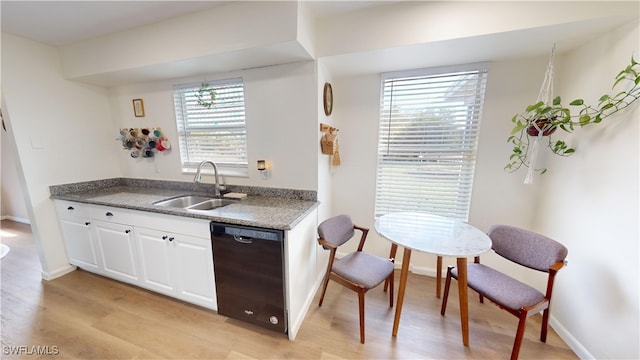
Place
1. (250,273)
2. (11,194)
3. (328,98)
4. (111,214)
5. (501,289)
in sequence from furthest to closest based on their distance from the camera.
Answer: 1. (11,194)
2. (328,98)
3. (111,214)
4. (250,273)
5. (501,289)

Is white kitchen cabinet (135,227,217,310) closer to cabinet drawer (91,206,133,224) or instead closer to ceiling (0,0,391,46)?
cabinet drawer (91,206,133,224)

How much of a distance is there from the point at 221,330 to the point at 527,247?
2.30m

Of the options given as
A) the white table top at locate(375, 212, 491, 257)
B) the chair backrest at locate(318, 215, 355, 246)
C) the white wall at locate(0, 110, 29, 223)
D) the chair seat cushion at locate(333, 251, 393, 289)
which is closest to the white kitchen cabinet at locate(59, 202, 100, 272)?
the chair backrest at locate(318, 215, 355, 246)

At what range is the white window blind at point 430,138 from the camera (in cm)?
196

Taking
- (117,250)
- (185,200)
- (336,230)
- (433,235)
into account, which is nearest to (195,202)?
(185,200)

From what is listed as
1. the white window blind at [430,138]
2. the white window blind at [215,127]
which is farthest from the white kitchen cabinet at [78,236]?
the white window blind at [430,138]

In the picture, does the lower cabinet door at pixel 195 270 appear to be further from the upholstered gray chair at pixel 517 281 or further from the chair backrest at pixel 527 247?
the chair backrest at pixel 527 247

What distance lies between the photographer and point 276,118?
1.95 m

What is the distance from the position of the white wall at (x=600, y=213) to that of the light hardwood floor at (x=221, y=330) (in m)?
0.28

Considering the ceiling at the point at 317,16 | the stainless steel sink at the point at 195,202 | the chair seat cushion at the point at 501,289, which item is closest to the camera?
the chair seat cushion at the point at 501,289

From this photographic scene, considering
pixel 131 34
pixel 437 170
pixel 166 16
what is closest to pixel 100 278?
pixel 131 34

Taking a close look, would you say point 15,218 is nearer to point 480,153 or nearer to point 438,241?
point 438,241

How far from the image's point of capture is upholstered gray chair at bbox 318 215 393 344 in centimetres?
152

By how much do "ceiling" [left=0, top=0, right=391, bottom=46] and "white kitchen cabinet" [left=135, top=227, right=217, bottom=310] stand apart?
1675 millimetres
